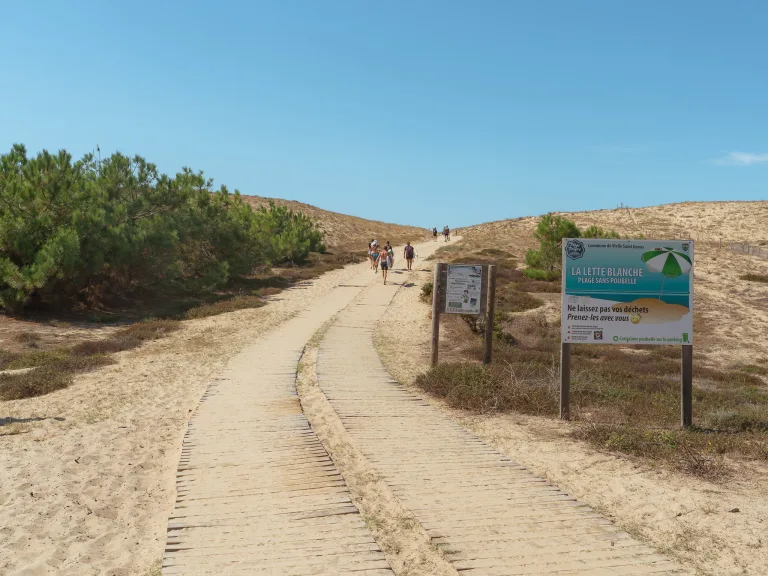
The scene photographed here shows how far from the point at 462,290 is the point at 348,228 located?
219ft

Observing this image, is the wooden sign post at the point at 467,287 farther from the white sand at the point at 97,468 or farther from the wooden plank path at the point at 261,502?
the white sand at the point at 97,468

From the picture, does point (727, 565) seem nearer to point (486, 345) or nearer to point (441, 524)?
point (441, 524)

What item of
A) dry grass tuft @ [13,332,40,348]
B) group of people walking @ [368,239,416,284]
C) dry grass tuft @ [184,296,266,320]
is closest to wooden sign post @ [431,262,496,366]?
dry grass tuft @ [13,332,40,348]

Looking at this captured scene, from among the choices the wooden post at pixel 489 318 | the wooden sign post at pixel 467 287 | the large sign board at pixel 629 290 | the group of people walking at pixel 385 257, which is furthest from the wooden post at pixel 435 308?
the group of people walking at pixel 385 257

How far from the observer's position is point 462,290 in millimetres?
12352

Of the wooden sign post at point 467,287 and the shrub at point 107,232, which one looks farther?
the shrub at point 107,232

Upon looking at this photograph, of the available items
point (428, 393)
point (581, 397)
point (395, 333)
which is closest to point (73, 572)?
point (428, 393)

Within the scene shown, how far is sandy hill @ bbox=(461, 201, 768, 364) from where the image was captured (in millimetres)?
20547

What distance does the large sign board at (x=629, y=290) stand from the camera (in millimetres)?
8797

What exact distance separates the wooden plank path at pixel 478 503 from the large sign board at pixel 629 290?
2.45 meters

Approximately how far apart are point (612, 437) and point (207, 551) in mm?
4860

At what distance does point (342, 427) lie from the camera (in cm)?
815

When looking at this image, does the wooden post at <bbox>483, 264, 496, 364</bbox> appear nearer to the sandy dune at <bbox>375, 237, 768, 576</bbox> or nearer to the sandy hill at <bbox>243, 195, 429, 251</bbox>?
the sandy dune at <bbox>375, 237, 768, 576</bbox>

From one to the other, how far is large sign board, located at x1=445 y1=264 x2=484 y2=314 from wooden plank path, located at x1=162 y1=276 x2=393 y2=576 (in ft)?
12.8
